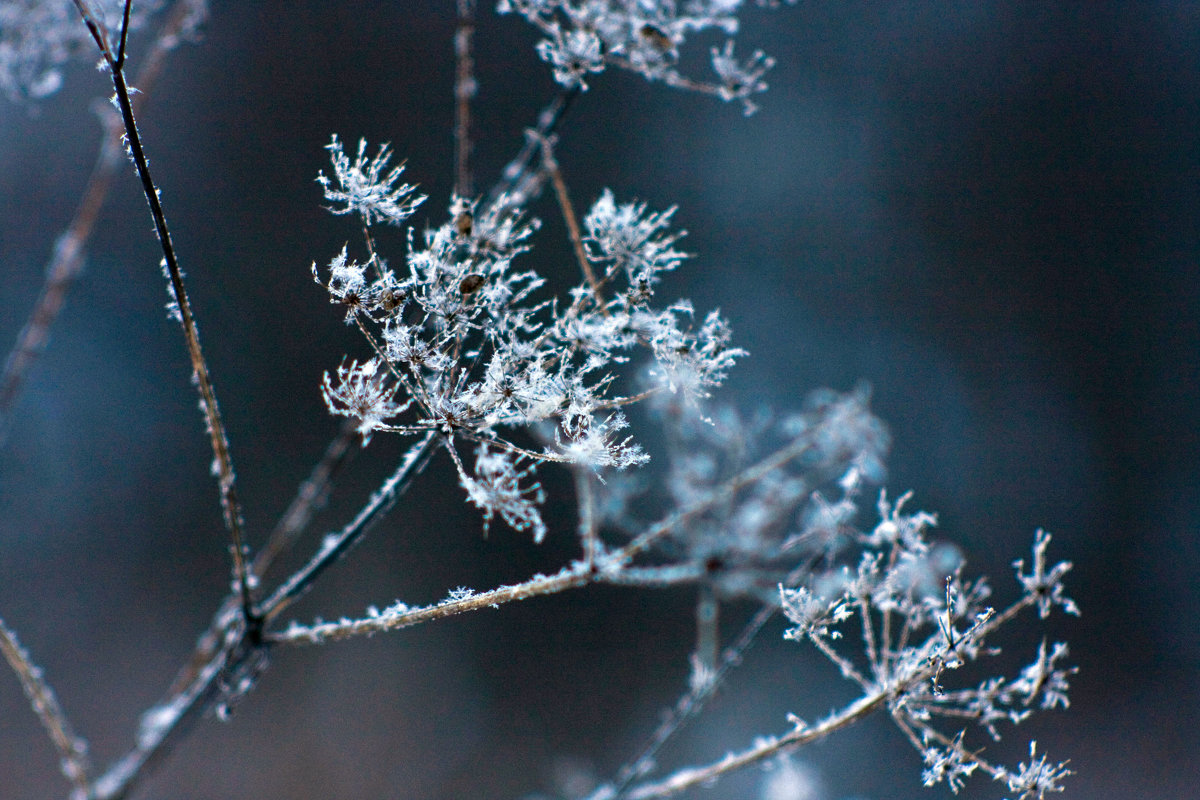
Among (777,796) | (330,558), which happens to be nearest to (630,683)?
(777,796)

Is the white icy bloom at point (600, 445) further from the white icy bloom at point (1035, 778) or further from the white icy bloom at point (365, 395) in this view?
the white icy bloom at point (1035, 778)

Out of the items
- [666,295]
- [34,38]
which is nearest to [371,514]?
[34,38]

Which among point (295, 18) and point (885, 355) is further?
point (885, 355)

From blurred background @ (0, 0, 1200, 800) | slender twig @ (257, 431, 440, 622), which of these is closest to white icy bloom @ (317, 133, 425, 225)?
slender twig @ (257, 431, 440, 622)

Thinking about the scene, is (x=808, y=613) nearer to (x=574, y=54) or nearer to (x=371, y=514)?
(x=371, y=514)

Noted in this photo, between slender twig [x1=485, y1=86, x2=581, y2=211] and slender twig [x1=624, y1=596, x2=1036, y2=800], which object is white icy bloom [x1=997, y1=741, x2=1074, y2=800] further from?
slender twig [x1=485, y1=86, x2=581, y2=211]

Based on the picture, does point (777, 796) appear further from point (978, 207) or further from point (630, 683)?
point (978, 207)

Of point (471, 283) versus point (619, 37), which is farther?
point (619, 37)
